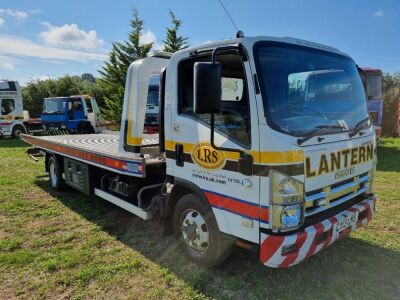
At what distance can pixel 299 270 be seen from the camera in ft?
12.4

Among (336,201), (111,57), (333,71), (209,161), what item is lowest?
(336,201)

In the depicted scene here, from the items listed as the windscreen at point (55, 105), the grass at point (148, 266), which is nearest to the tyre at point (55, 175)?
the grass at point (148, 266)

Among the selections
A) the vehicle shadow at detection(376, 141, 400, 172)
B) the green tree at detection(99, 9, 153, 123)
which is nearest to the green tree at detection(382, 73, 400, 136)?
the vehicle shadow at detection(376, 141, 400, 172)

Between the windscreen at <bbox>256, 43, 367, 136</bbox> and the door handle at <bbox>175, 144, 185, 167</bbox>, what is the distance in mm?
1193

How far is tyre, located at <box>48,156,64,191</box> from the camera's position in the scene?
7.13 m

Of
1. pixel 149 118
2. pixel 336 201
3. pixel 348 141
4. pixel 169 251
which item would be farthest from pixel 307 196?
pixel 149 118

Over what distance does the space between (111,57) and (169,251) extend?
21.3 metres

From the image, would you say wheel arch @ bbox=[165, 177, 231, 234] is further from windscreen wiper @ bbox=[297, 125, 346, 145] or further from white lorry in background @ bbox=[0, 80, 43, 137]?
white lorry in background @ bbox=[0, 80, 43, 137]

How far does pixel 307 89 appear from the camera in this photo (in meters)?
3.48

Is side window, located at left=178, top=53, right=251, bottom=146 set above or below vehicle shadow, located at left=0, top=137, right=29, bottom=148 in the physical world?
above

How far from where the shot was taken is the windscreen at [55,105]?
836 inches

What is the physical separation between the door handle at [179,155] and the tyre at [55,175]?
4136mm

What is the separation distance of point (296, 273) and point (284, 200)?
47.9 inches

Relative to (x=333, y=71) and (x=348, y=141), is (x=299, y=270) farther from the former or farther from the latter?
(x=333, y=71)
